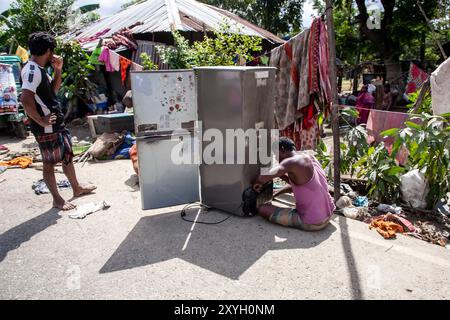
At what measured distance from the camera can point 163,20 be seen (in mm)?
11133

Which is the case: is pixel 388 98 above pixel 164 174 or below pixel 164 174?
above

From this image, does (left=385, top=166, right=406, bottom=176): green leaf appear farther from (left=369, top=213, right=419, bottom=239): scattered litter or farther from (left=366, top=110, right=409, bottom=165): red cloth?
(left=369, top=213, right=419, bottom=239): scattered litter

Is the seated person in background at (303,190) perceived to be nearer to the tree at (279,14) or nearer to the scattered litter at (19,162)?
the scattered litter at (19,162)

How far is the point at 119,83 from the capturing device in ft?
39.8

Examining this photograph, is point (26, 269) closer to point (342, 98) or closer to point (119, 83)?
point (119, 83)

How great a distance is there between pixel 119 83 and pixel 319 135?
8.89 metres

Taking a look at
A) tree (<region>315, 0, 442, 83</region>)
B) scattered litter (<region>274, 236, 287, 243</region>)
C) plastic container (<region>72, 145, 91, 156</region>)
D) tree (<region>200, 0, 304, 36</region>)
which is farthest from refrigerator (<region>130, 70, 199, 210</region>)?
tree (<region>200, 0, 304, 36</region>)

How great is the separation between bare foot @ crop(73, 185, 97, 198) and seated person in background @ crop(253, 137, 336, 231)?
273 cm

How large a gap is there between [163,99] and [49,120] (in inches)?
56.3

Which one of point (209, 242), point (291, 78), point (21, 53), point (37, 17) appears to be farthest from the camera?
point (37, 17)

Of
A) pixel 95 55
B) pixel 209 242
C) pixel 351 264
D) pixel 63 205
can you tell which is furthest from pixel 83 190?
pixel 95 55

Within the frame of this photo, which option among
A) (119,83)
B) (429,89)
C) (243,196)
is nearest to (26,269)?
(243,196)

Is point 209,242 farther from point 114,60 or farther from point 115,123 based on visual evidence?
point 114,60

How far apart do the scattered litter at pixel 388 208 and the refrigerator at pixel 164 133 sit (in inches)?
96.7
